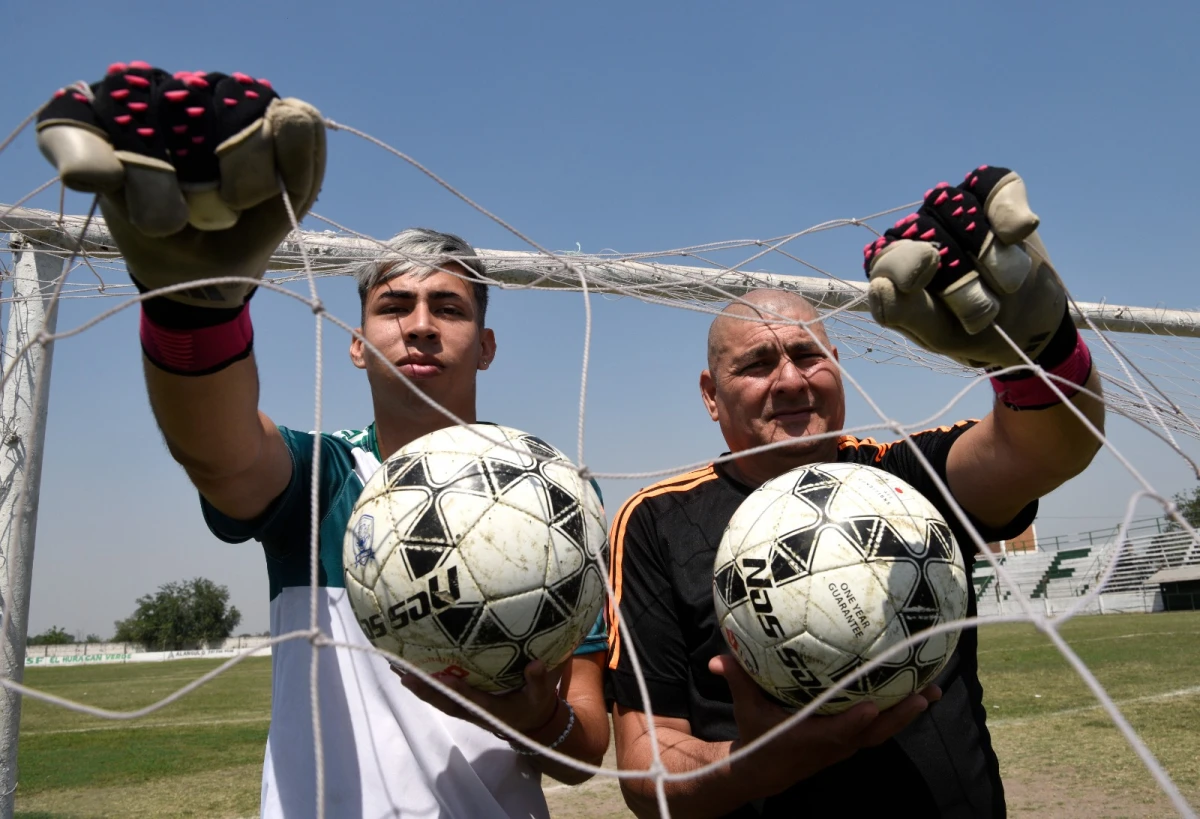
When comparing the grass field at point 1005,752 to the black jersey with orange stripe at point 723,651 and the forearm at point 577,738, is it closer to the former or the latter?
the black jersey with orange stripe at point 723,651

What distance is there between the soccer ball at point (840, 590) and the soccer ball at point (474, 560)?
1.39 feet

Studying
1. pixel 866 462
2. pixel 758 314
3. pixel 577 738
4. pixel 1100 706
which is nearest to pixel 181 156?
pixel 577 738

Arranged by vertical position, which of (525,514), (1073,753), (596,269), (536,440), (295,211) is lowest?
(1073,753)

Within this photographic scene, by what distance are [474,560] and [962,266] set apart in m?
1.34

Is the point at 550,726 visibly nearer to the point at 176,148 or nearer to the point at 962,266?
the point at 962,266

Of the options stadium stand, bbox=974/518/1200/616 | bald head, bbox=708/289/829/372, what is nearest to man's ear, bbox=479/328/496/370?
bald head, bbox=708/289/829/372

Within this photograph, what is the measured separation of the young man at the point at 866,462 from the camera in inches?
82.2

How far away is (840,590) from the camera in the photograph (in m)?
2.26

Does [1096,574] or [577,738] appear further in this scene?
[1096,574]

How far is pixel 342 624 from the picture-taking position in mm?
2789

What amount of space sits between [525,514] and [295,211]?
0.92 metres

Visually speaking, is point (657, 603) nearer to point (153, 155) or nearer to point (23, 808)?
point (153, 155)

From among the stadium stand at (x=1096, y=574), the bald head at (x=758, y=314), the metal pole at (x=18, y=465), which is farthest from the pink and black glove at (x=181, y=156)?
the stadium stand at (x=1096, y=574)

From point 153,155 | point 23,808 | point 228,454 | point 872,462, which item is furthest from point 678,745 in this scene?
point 23,808
